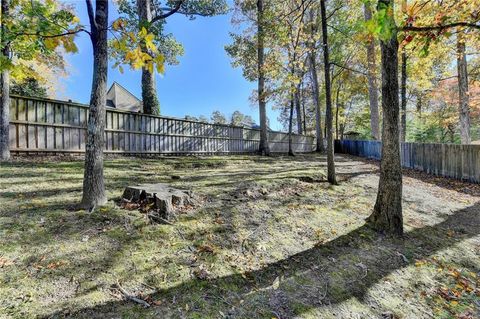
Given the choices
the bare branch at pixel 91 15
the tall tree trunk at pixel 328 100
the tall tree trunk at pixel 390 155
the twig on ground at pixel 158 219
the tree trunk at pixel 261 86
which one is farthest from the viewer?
the tree trunk at pixel 261 86

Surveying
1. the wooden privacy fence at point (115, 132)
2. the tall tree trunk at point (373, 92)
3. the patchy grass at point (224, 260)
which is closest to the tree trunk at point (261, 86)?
the wooden privacy fence at point (115, 132)

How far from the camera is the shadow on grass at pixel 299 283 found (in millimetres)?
2035

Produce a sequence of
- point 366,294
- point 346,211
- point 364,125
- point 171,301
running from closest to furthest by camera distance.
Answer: point 171,301, point 366,294, point 346,211, point 364,125

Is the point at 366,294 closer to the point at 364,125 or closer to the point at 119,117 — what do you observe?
the point at 119,117

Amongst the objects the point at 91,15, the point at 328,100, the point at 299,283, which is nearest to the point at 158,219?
the point at 299,283

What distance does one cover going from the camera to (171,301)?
205 centimetres

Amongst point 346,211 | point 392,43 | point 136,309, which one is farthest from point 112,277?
point 392,43

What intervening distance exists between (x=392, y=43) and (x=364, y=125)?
28057 millimetres

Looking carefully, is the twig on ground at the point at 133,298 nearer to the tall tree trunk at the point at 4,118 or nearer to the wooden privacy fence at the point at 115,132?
the tall tree trunk at the point at 4,118

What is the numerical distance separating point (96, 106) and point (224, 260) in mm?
2316

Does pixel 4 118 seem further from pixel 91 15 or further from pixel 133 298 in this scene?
pixel 133 298

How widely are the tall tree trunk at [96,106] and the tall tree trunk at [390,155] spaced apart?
383 centimetres

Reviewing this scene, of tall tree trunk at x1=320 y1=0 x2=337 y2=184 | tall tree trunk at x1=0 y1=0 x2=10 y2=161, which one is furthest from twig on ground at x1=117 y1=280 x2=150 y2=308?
tall tree trunk at x1=0 y1=0 x2=10 y2=161

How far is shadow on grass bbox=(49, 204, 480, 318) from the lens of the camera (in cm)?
204
